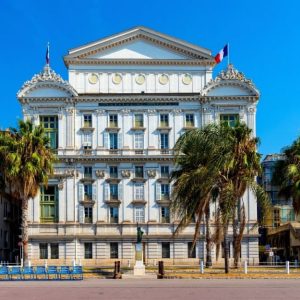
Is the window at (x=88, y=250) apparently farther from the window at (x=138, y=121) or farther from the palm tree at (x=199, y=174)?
the palm tree at (x=199, y=174)

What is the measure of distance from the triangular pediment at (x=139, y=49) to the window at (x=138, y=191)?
1562 cm

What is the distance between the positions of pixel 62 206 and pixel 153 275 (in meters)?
27.1

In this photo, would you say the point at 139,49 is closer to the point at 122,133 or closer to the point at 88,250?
the point at 122,133

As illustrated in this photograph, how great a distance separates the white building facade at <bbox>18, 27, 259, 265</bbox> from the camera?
75812 millimetres

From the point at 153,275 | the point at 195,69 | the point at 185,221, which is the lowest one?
the point at 153,275

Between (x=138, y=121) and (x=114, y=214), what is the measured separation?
11.7m

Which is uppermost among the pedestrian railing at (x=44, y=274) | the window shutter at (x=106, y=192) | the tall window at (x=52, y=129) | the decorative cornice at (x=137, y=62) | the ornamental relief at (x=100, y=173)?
the decorative cornice at (x=137, y=62)

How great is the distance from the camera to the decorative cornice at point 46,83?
76000 mm

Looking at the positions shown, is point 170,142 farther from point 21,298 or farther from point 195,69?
point 21,298

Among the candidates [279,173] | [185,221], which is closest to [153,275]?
[185,221]

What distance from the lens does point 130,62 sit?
7775 centimetres

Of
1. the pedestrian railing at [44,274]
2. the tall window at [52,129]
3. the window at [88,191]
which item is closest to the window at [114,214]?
the window at [88,191]

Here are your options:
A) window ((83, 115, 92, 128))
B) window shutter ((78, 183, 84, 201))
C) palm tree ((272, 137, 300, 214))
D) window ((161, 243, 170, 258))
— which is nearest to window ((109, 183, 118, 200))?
window shutter ((78, 183, 84, 201))

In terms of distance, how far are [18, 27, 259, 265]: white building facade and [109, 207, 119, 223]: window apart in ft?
0.40
